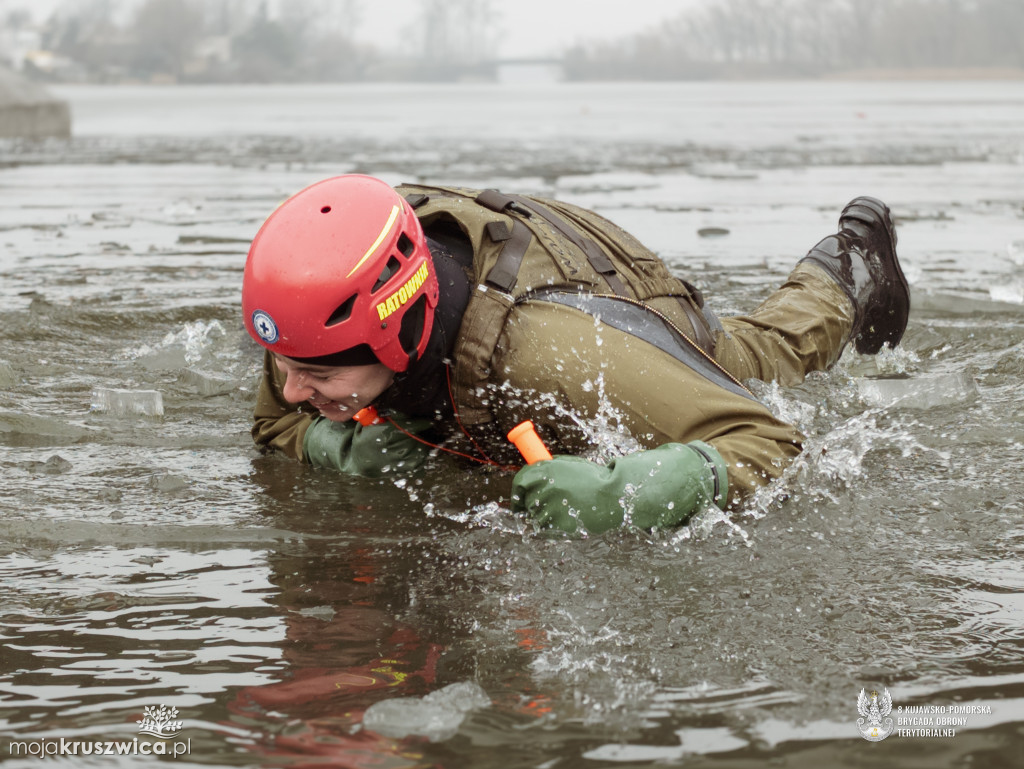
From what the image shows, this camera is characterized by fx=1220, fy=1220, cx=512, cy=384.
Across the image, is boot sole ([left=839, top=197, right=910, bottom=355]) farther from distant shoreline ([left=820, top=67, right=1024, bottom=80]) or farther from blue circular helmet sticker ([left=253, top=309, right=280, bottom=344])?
distant shoreline ([left=820, top=67, right=1024, bottom=80])

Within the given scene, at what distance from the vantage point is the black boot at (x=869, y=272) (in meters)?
5.05

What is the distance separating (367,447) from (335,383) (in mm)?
625

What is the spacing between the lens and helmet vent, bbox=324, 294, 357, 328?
3227mm

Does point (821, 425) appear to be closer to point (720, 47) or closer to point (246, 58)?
point (246, 58)

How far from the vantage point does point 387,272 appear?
10.8 ft

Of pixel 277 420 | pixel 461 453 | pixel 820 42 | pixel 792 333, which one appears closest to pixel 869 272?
pixel 792 333

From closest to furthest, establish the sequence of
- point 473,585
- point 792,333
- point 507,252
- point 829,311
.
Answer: point 473,585 → point 507,252 → point 792,333 → point 829,311

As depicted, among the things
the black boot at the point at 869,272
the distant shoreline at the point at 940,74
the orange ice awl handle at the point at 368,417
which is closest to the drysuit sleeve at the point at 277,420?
the orange ice awl handle at the point at 368,417

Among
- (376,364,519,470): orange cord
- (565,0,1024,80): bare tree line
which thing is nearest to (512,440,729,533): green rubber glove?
(376,364,519,470): orange cord

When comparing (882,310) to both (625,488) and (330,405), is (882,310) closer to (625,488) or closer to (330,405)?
(625,488)

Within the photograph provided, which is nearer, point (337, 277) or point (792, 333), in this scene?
point (337, 277)

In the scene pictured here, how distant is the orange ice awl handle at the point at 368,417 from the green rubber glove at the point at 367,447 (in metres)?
0.02

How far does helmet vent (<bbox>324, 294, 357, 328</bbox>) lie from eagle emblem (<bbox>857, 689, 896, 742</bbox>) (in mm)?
1593

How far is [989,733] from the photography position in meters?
2.32
